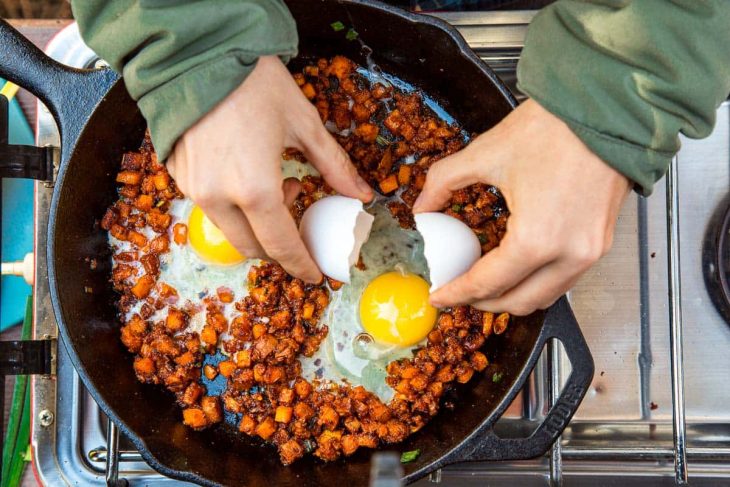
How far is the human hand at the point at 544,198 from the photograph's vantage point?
708 mm

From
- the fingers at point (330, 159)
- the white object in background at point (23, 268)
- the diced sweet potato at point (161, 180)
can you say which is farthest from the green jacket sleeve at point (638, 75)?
the white object in background at point (23, 268)

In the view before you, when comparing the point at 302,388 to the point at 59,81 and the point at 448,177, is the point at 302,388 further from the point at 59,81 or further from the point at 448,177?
the point at 59,81

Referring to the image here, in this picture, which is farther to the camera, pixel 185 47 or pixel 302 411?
pixel 302 411

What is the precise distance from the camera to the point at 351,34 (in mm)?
1142

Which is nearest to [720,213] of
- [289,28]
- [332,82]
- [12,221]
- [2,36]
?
[332,82]

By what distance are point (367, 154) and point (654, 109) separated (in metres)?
0.59

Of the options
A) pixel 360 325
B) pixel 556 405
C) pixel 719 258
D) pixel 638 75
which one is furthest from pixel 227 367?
pixel 719 258

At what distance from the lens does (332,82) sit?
1223 millimetres

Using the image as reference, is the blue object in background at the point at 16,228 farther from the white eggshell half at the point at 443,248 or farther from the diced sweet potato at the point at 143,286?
the white eggshell half at the point at 443,248

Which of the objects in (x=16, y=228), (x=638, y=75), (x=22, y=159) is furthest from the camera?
(x=16, y=228)

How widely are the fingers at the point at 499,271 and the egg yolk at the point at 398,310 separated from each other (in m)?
0.21

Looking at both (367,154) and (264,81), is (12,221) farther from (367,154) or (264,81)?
(264,81)

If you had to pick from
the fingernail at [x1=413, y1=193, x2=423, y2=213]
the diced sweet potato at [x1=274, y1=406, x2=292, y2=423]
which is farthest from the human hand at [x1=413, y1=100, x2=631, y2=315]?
the diced sweet potato at [x1=274, y1=406, x2=292, y2=423]

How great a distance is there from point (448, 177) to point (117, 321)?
0.71 meters
